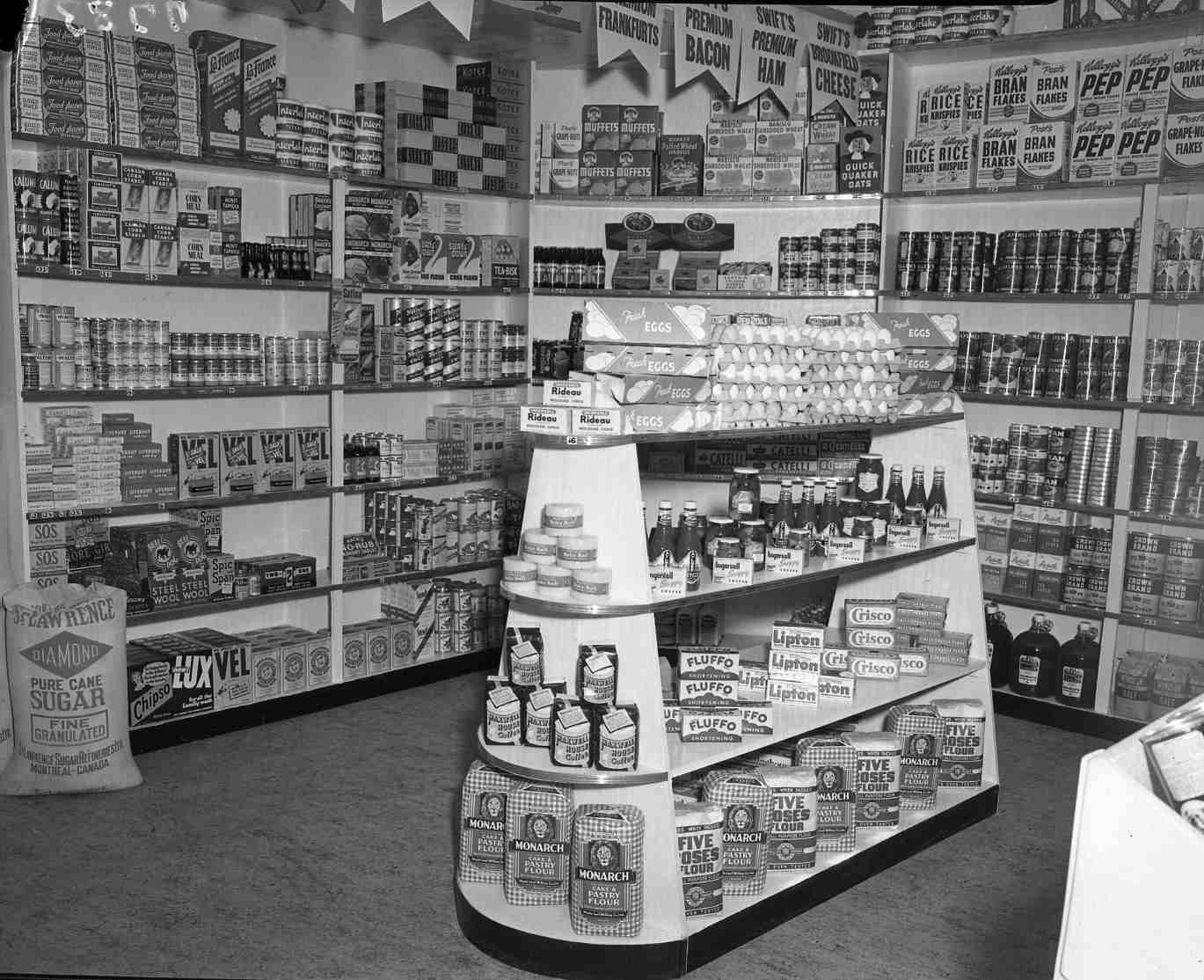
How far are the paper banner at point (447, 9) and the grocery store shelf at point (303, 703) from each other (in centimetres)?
298

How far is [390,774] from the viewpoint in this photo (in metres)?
4.84

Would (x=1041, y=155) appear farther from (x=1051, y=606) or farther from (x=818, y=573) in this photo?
(x=818, y=573)

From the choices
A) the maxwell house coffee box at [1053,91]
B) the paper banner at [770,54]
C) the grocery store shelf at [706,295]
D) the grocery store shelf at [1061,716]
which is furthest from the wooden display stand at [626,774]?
the paper banner at [770,54]

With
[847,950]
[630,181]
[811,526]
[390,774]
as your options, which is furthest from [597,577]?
[630,181]

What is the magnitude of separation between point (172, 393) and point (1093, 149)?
4247 millimetres

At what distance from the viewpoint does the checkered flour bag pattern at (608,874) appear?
318 cm

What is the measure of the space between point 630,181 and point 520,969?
14.0 ft

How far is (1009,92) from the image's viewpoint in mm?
5820

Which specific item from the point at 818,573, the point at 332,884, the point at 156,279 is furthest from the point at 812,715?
the point at 156,279

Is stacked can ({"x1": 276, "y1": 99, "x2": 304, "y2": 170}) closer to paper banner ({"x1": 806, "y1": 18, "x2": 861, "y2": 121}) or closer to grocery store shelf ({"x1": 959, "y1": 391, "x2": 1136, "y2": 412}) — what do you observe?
paper banner ({"x1": 806, "y1": 18, "x2": 861, "y2": 121})

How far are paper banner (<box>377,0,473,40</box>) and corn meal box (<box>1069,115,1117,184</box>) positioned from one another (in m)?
2.84

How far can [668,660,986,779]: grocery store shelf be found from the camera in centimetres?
344

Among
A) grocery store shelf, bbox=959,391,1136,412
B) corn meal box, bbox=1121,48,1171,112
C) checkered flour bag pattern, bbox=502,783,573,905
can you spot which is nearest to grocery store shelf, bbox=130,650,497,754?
checkered flour bag pattern, bbox=502,783,573,905

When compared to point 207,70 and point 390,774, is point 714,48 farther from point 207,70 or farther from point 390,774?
point 390,774
